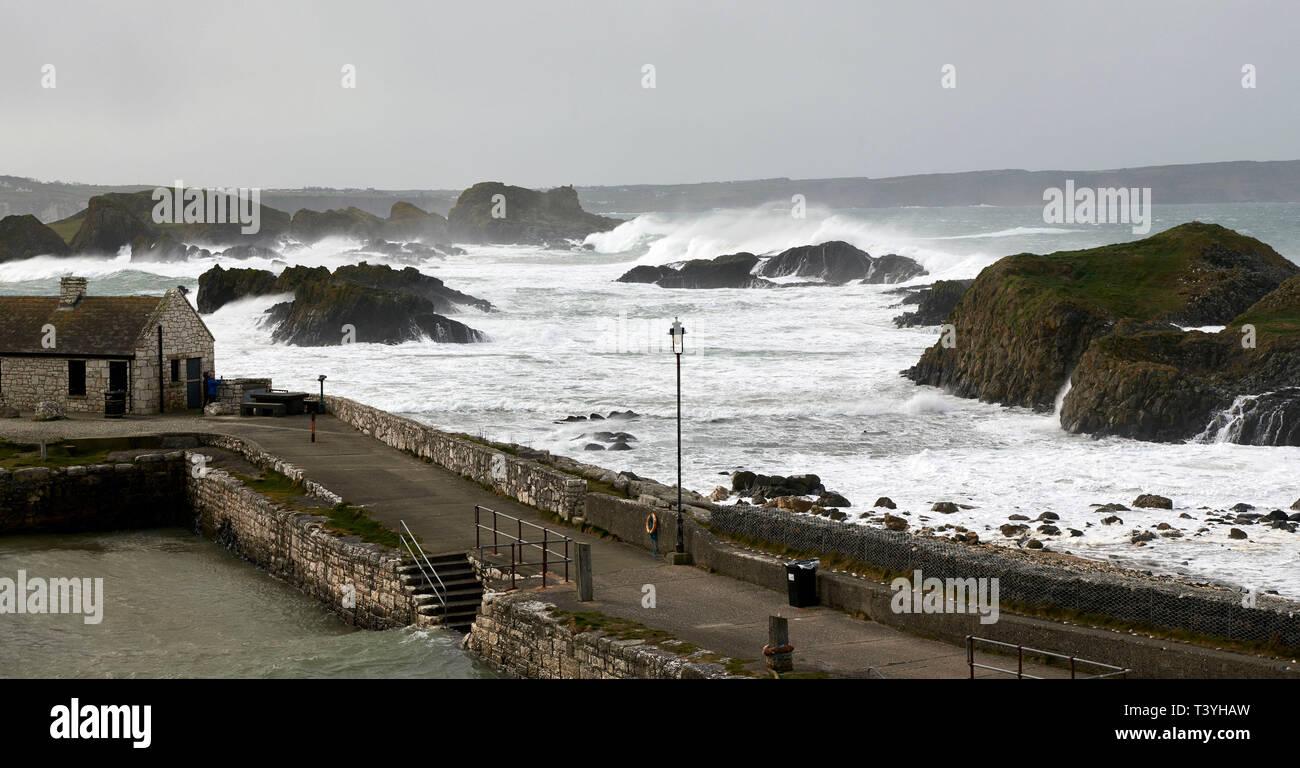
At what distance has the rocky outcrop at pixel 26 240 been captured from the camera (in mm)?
125250

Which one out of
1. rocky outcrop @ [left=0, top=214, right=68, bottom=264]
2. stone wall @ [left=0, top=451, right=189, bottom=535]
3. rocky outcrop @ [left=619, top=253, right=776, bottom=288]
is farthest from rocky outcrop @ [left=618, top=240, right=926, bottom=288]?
stone wall @ [left=0, top=451, right=189, bottom=535]

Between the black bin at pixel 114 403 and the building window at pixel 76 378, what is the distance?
2.70 feet

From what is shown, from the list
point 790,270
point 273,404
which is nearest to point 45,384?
point 273,404

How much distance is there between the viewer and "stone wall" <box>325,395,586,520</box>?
78.1ft

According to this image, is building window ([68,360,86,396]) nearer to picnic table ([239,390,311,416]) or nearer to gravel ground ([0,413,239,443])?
gravel ground ([0,413,239,443])

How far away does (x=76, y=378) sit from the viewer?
114 feet

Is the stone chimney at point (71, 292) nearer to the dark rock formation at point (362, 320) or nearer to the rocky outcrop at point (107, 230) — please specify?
the dark rock formation at point (362, 320)

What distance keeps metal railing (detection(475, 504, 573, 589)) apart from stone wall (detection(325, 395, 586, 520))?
80 cm

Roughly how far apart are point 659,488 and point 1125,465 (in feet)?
53.3

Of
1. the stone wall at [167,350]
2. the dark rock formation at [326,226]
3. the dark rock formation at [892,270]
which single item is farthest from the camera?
the dark rock formation at [326,226]

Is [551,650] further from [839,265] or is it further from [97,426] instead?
[839,265]

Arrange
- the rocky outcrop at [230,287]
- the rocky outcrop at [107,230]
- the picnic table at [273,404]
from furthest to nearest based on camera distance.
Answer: the rocky outcrop at [107,230] < the rocky outcrop at [230,287] < the picnic table at [273,404]

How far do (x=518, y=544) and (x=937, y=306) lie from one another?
5567cm

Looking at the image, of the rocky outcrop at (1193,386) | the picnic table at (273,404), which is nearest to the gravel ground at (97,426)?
the picnic table at (273,404)
